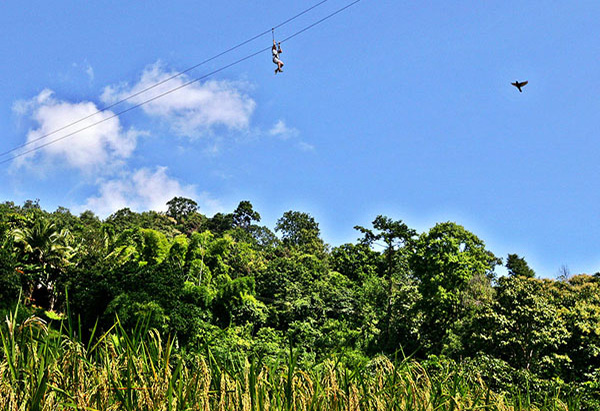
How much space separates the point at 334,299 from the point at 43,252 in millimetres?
11223

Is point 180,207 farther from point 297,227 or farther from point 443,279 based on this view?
point 443,279

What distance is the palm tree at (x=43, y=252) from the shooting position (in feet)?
54.4

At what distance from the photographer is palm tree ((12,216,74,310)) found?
16.6 meters

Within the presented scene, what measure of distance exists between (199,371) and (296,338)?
13.2 metres

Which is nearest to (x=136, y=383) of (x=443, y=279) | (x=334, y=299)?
(x=443, y=279)

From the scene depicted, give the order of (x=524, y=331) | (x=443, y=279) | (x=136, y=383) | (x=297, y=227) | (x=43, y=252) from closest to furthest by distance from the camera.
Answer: (x=136, y=383) → (x=524, y=331) → (x=443, y=279) → (x=43, y=252) → (x=297, y=227)

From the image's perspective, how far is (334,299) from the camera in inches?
698

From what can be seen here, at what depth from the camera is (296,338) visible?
48.1 feet

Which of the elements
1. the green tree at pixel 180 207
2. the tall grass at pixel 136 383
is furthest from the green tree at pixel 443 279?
the green tree at pixel 180 207

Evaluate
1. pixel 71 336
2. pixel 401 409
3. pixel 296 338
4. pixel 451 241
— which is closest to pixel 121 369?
pixel 71 336

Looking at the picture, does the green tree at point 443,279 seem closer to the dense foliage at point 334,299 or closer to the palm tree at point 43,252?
the dense foliage at point 334,299

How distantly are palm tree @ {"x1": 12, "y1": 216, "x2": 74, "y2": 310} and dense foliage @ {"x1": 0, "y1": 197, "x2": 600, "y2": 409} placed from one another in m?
0.05

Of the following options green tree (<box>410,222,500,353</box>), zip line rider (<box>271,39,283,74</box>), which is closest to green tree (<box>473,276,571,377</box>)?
green tree (<box>410,222,500,353</box>)

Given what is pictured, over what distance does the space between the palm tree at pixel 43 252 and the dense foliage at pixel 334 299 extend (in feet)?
0.16
